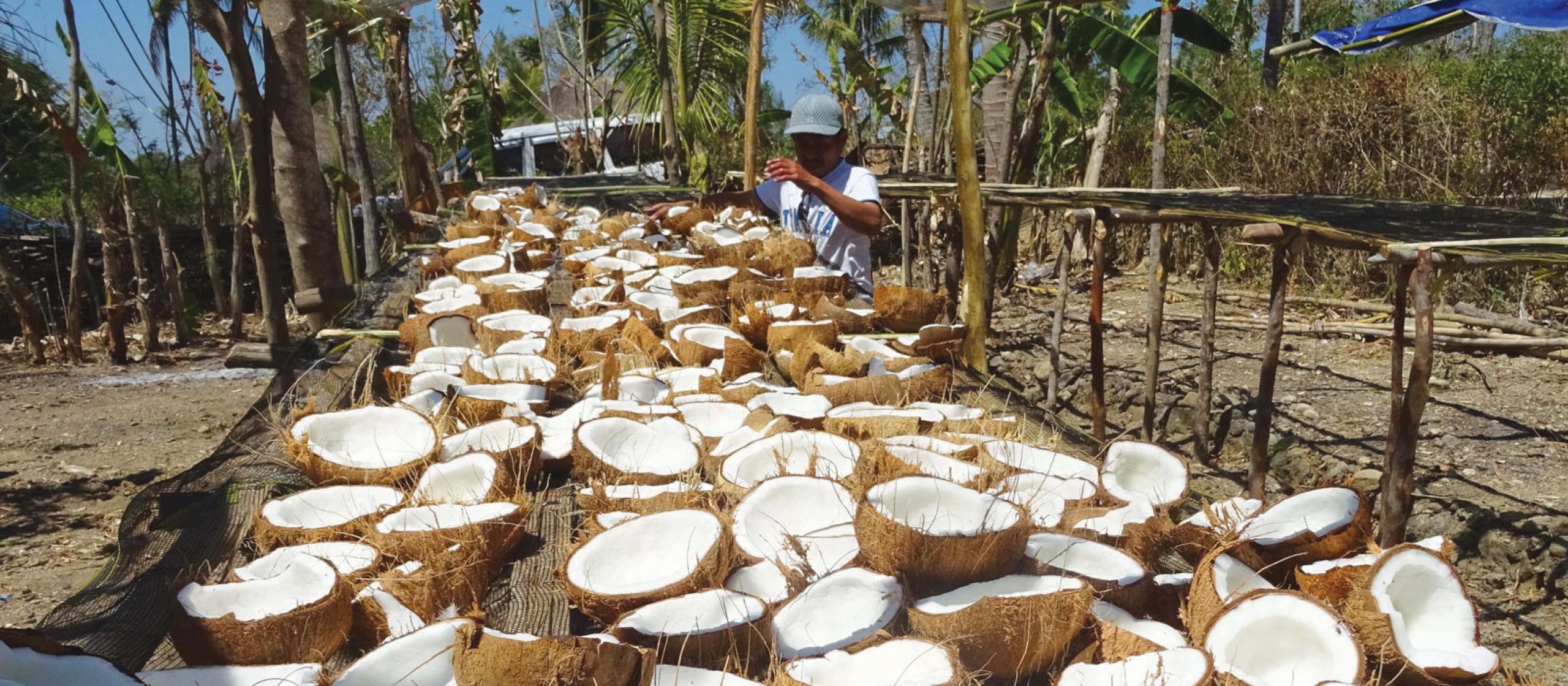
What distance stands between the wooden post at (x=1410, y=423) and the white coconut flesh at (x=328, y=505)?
174cm

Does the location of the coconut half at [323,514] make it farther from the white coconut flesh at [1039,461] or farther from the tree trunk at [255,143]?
the tree trunk at [255,143]

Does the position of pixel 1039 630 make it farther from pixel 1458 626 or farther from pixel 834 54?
pixel 834 54

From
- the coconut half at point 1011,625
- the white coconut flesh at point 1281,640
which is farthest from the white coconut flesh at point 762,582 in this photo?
the white coconut flesh at point 1281,640

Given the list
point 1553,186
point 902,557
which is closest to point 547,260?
point 902,557

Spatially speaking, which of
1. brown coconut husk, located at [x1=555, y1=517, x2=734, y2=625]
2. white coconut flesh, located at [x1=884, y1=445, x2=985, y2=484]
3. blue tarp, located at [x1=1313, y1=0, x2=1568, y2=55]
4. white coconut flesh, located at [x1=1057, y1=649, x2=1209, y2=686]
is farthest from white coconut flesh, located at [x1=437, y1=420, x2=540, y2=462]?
blue tarp, located at [x1=1313, y1=0, x2=1568, y2=55]

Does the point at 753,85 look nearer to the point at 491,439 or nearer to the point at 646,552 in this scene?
the point at 491,439

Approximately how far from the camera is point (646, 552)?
4.63 feet

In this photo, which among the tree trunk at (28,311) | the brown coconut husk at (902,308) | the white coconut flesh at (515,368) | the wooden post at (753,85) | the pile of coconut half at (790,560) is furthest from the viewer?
the tree trunk at (28,311)

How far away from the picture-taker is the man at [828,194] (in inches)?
131

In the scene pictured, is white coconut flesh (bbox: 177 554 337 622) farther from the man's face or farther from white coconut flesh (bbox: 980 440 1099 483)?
the man's face

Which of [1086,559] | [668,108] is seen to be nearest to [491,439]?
[1086,559]

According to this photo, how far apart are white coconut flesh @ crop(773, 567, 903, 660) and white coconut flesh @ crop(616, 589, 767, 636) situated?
0.04 meters

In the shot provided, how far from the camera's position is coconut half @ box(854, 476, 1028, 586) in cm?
124

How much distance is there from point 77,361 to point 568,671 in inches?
339
